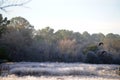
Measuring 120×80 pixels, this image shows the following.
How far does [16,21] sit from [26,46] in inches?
831

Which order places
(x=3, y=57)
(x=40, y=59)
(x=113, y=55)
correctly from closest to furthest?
(x=3, y=57)
(x=40, y=59)
(x=113, y=55)

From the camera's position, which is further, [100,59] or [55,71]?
[100,59]

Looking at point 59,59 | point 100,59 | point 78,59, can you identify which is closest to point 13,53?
point 59,59

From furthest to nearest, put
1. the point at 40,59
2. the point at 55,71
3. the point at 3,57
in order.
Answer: the point at 40,59
the point at 3,57
the point at 55,71

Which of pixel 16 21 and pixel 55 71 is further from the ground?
pixel 16 21

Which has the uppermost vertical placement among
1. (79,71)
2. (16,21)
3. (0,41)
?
(16,21)

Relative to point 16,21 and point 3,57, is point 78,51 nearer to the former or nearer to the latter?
point 3,57

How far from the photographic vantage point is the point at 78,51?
5812cm

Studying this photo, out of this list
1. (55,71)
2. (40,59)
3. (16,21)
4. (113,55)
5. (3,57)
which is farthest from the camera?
(16,21)

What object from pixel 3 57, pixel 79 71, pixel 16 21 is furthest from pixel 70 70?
pixel 16 21

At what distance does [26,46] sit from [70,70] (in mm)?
26998

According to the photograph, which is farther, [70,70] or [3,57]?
[3,57]

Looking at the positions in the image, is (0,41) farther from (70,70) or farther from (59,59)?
(70,70)

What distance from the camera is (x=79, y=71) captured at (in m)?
28.8
